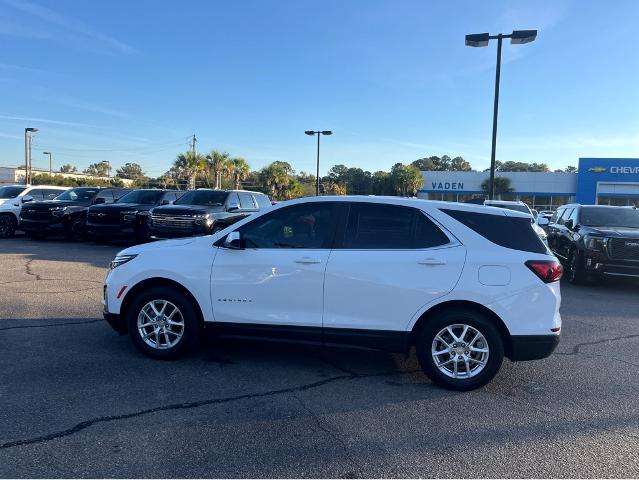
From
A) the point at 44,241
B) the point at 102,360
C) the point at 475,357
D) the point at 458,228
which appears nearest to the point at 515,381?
the point at 475,357

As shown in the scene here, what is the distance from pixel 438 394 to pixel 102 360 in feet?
11.0

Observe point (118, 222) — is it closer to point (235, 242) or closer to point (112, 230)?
point (112, 230)

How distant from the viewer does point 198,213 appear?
13.3 m

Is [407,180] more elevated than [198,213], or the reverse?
[407,180]

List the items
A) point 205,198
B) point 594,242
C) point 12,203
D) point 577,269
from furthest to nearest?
point 12,203
point 205,198
point 577,269
point 594,242

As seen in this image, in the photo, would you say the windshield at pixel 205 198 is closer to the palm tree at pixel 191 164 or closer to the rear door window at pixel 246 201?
the rear door window at pixel 246 201

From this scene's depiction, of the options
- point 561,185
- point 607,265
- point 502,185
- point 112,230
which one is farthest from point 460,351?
point 561,185

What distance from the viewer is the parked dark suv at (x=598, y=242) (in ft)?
34.4

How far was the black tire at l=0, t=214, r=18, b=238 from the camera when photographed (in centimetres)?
1750

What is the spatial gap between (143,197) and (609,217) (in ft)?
43.2

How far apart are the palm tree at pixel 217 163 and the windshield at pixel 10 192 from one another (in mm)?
37256

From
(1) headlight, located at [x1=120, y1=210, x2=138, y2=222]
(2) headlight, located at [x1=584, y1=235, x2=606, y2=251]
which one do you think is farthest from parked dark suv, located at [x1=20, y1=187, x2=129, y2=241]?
(2) headlight, located at [x1=584, y1=235, x2=606, y2=251]

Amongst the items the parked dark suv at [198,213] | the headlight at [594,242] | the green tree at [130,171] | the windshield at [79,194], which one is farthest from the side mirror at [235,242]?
the green tree at [130,171]

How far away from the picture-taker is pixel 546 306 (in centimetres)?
466
